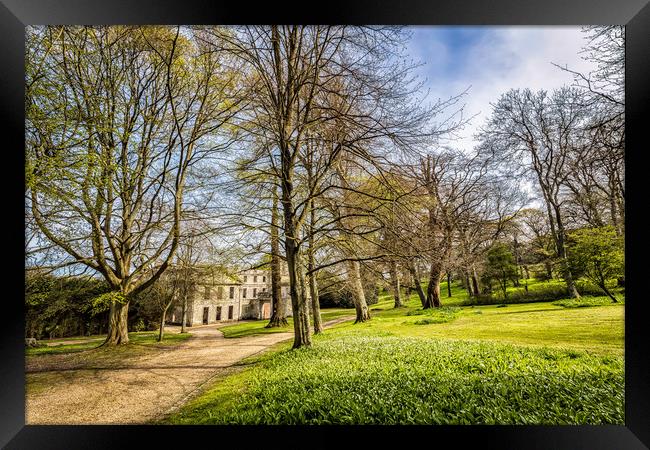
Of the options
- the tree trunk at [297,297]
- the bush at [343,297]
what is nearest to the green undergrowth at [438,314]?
the bush at [343,297]

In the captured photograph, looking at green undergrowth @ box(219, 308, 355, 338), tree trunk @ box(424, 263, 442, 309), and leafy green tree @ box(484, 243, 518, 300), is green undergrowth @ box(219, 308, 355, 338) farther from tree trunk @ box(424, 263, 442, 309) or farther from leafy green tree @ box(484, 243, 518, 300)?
leafy green tree @ box(484, 243, 518, 300)

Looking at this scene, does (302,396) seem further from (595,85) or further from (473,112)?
(595,85)

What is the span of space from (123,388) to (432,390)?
321 centimetres

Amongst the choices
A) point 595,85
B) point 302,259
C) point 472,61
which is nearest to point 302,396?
point 302,259

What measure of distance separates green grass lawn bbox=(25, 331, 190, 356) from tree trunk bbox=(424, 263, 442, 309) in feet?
10.7

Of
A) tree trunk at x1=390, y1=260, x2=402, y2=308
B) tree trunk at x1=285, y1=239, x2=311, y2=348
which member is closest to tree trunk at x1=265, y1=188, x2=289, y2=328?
tree trunk at x1=285, y1=239, x2=311, y2=348

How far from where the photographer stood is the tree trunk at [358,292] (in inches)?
193

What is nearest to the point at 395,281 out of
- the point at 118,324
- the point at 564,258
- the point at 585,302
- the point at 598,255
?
the point at 564,258

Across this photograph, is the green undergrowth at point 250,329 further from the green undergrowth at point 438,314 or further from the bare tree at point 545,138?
the bare tree at point 545,138

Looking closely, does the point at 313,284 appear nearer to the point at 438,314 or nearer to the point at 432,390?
the point at 438,314

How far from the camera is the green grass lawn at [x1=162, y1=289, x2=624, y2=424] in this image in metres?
2.52
